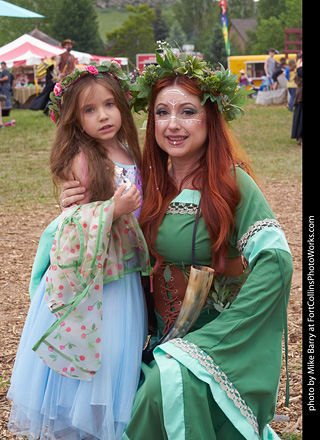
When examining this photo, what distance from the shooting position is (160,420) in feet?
7.69

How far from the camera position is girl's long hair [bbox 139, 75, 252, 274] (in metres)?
2.60

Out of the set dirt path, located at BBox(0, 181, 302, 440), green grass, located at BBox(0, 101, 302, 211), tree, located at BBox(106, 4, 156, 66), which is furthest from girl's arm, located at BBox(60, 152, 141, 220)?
tree, located at BBox(106, 4, 156, 66)

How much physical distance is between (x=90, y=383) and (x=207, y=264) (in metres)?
0.70

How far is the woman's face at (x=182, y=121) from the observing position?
8.87 ft

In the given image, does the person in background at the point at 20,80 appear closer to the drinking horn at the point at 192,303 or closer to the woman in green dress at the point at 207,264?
the woman in green dress at the point at 207,264

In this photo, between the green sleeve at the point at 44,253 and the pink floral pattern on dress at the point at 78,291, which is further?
the green sleeve at the point at 44,253

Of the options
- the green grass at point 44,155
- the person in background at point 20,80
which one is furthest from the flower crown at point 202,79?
the person in background at point 20,80

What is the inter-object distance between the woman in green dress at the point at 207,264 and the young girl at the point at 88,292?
0.37ft

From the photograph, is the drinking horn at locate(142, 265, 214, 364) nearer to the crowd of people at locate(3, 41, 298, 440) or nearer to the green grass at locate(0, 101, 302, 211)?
the crowd of people at locate(3, 41, 298, 440)

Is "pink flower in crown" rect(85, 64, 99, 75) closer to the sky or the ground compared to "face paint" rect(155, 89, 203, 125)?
closer to the sky

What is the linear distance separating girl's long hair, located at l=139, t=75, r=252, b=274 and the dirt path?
1320 millimetres

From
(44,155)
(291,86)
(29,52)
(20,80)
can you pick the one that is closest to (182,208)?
(44,155)
